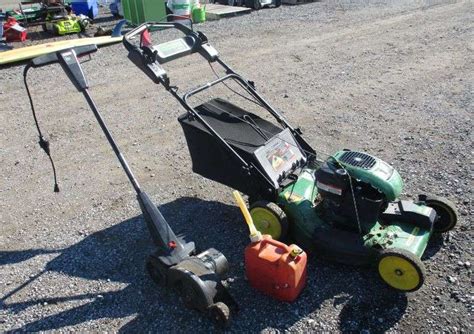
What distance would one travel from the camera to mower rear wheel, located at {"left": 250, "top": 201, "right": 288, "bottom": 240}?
145 inches

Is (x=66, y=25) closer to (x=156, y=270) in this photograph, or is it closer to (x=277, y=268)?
(x=156, y=270)

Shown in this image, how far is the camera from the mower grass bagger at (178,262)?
308 centimetres

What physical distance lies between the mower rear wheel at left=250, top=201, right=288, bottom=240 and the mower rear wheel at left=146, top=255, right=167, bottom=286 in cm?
90

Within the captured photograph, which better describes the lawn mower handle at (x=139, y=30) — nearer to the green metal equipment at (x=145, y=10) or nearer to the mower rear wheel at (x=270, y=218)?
the mower rear wheel at (x=270, y=218)

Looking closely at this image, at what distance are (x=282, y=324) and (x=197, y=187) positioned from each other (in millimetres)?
2024

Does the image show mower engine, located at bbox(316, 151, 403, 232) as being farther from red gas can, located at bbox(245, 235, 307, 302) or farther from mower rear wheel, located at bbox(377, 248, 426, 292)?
red gas can, located at bbox(245, 235, 307, 302)

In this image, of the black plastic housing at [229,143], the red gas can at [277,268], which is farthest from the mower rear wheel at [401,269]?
the black plastic housing at [229,143]

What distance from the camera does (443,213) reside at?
375 cm

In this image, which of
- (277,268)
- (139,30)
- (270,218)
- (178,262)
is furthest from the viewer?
(139,30)

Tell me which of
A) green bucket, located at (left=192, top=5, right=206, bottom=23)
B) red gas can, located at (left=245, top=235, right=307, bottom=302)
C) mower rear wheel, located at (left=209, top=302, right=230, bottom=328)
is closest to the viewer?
mower rear wheel, located at (left=209, top=302, right=230, bottom=328)

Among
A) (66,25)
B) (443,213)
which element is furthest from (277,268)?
(66,25)

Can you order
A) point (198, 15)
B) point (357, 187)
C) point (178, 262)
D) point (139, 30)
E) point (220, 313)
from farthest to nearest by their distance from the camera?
point (198, 15) → point (139, 30) → point (357, 187) → point (178, 262) → point (220, 313)

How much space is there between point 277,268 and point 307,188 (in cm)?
94

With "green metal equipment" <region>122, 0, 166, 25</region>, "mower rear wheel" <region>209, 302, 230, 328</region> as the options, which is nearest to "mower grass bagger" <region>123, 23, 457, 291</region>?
"mower rear wheel" <region>209, 302, 230, 328</region>
